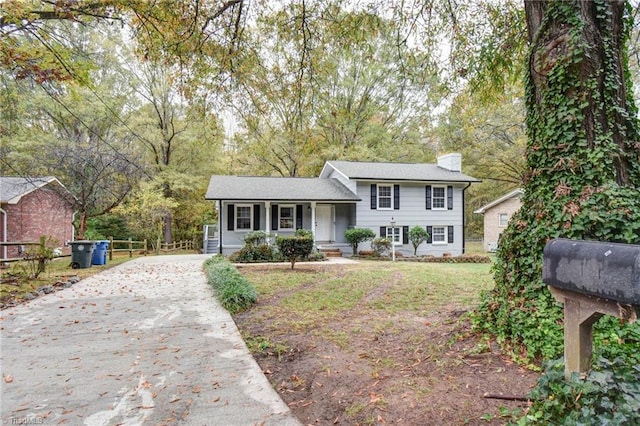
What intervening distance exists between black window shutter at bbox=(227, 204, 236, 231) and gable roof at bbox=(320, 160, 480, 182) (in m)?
5.87

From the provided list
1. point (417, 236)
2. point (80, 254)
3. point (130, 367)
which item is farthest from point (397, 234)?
point (130, 367)

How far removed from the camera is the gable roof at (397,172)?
59.5ft

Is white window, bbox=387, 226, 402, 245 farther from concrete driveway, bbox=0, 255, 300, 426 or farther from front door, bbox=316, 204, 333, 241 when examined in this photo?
concrete driveway, bbox=0, 255, 300, 426

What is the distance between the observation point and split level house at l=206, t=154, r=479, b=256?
55.6ft

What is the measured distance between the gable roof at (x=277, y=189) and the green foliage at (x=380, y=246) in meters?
2.30

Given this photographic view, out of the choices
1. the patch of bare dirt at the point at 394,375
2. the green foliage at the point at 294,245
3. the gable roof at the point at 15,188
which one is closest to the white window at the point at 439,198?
the green foliage at the point at 294,245

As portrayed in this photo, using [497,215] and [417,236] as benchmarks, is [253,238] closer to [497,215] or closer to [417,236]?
[417,236]

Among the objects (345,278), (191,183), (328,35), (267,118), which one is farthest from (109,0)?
(191,183)

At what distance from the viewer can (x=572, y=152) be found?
123 inches

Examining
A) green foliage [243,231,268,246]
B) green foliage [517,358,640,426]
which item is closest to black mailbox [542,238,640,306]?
green foliage [517,358,640,426]

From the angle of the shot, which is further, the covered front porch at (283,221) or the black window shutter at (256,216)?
the black window shutter at (256,216)

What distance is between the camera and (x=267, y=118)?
737 cm

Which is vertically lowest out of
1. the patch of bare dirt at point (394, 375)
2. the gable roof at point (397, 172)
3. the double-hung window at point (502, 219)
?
the patch of bare dirt at point (394, 375)

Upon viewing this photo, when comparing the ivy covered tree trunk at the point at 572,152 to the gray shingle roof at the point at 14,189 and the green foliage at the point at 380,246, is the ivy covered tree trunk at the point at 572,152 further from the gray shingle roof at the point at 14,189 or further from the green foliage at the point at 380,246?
the gray shingle roof at the point at 14,189
